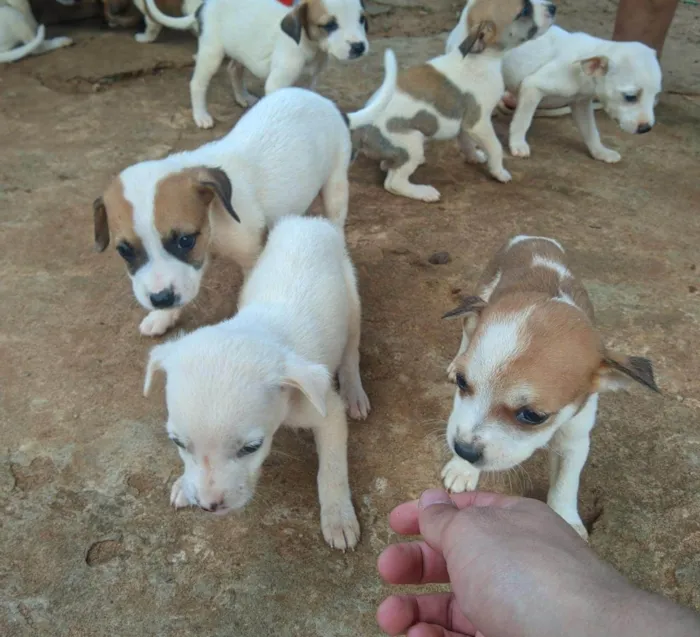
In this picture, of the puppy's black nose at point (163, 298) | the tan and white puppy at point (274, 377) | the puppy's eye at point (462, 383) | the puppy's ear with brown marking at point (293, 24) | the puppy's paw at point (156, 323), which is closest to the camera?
the tan and white puppy at point (274, 377)

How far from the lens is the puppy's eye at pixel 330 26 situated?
590cm

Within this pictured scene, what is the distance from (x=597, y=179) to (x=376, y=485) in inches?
165

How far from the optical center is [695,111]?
7.33 metres

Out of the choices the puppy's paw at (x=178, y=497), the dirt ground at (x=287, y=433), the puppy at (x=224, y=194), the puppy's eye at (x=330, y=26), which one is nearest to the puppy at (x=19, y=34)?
the dirt ground at (x=287, y=433)

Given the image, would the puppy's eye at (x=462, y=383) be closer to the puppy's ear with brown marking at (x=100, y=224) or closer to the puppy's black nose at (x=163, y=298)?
the puppy's black nose at (x=163, y=298)

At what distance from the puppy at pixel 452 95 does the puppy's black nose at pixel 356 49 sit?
2.24ft

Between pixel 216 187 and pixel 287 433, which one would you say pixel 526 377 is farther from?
pixel 216 187

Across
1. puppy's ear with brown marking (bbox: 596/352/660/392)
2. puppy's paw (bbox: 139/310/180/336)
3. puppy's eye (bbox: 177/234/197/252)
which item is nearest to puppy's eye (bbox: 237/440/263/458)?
puppy's ear with brown marking (bbox: 596/352/660/392)

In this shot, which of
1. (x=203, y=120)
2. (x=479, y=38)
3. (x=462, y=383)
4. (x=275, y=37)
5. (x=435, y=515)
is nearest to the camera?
(x=435, y=515)

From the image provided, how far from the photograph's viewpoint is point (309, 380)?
8.13 ft

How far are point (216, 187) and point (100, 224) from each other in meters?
0.67

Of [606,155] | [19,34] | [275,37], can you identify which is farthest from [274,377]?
[19,34]

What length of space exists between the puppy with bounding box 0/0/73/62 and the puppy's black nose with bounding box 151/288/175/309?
581 cm

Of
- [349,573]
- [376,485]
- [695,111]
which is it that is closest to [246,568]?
[349,573]
